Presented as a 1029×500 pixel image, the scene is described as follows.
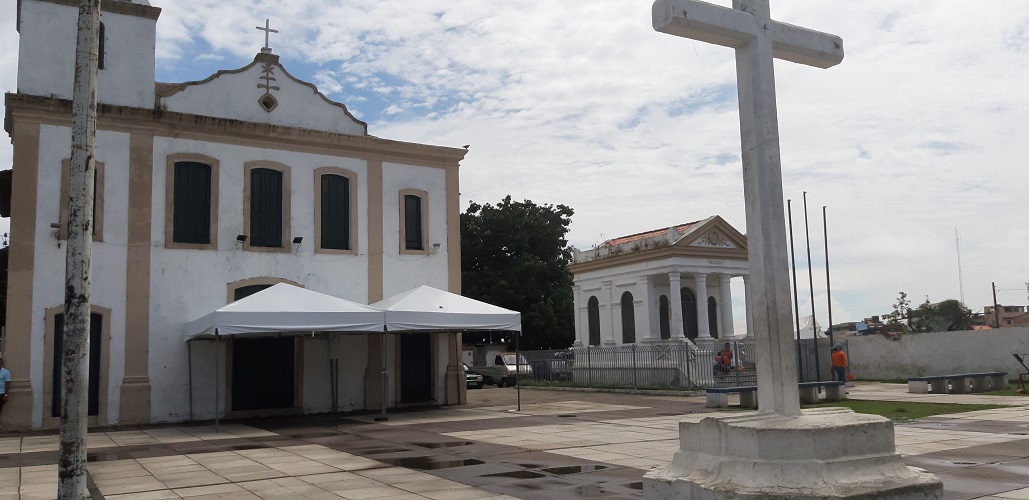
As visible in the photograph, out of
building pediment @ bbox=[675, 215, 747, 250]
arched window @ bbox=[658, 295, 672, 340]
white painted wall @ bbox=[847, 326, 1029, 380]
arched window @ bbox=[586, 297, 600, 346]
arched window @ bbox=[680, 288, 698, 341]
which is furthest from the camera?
arched window @ bbox=[586, 297, 600, 346]

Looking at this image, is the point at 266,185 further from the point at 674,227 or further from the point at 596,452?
the point at 674,227

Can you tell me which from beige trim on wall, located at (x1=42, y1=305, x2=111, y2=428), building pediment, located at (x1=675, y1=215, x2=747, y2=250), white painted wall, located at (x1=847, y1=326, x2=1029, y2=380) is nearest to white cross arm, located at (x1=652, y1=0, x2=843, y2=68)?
beige trim on wall, located at (x1=42, y1=305, x2=111, y2=428)

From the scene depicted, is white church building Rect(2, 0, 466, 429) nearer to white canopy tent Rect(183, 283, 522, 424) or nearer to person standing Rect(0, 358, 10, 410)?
person standing Rect(0, 358, 10, 410)

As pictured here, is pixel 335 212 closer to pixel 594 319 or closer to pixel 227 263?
pixel 227 263

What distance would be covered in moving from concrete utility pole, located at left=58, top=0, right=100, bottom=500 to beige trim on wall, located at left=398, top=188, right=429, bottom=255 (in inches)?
513

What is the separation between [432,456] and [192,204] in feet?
32.0

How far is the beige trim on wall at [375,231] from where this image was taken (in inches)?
794

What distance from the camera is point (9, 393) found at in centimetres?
1591

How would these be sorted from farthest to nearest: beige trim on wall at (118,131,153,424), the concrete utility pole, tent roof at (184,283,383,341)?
beige trim on wall at (118,131,153,424) < tent roof at (184,283,383,341) < the concrete utility pole

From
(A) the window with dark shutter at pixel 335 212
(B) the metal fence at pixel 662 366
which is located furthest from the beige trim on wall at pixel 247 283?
(B) the metal fence at pixel 662 366

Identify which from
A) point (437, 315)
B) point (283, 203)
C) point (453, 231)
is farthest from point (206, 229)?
point (453, 231)

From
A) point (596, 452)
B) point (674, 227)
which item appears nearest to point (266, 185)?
point (596, 452)

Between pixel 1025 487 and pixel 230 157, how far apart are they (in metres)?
16.2

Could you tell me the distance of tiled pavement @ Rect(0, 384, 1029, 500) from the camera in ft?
29.3
